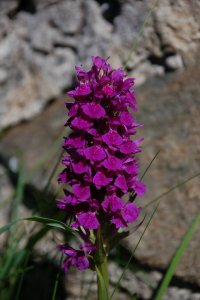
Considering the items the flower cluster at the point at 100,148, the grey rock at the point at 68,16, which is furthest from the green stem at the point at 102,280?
the grey rock at the point at 68,16

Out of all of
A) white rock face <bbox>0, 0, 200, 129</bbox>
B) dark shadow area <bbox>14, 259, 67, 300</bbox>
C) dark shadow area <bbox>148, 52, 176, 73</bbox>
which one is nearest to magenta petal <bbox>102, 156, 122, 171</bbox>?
dark shadow area <bbox>14, 259, 67, 300</bbox>

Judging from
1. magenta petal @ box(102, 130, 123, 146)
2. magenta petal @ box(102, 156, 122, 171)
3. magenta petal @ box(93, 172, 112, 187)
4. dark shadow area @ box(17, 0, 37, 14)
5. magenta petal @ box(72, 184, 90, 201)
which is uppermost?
dark shadow area @ box(17, 0, 37, 14)

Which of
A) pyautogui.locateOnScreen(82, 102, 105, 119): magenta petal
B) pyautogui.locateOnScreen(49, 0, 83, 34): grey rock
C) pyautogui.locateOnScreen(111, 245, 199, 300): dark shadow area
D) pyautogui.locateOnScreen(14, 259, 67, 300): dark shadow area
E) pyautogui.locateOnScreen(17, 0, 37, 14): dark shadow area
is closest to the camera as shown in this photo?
pyautogui.locateOnScreen(82, 102, 105, 119): magenta petal

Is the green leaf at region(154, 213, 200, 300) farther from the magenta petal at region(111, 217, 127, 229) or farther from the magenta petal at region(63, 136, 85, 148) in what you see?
the magenta petal at region(63, 136, 85, 148)

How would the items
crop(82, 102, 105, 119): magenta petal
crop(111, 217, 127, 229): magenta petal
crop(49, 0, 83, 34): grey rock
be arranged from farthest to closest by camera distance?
crop(49, 0, 83, 34): grey rock → crop(111, 217, 127, 229): magenta petal → crop(82, 102, 105, 119): magenta petal

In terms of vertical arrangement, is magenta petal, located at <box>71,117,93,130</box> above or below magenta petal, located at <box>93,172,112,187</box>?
above

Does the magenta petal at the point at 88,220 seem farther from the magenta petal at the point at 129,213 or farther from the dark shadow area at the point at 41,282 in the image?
the dark shadow area at the point at 41,282

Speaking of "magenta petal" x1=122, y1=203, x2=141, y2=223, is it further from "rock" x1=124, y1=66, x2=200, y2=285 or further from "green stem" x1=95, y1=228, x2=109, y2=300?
"rock" x1=124, y1=66, x2=200, y2=285

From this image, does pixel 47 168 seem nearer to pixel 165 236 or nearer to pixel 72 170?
pixel 165 236

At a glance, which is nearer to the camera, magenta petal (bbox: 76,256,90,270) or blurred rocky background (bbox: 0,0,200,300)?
magenta petal (bbox: 76,256,90,270)
